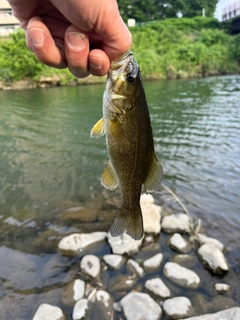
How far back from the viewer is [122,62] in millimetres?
2014

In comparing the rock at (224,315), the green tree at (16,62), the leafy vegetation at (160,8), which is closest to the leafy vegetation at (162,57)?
the green tree at (16,62)

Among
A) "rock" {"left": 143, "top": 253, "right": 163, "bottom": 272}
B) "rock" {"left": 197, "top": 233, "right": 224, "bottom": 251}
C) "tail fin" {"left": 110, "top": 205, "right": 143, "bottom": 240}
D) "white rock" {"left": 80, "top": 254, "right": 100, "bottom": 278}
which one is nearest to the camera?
"tail fin" {"left": 110, "top": 205, "right": 143, "bottom": 240}

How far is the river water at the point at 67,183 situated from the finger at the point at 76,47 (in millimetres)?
4101

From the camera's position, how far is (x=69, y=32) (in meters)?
1.99

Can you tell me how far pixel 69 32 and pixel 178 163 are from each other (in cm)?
891

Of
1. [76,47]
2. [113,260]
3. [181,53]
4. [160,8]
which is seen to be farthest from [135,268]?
[160,8]

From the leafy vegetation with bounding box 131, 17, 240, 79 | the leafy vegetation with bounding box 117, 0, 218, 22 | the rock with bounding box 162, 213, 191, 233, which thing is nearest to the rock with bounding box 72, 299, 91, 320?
the rock with bounding box 162, 213, 191, 233

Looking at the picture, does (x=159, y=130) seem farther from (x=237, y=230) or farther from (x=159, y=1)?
(x=159, y=1)

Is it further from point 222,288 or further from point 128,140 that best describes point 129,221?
point 222,288

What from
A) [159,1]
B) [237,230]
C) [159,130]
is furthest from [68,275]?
[159,1]

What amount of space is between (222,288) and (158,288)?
1106 mm

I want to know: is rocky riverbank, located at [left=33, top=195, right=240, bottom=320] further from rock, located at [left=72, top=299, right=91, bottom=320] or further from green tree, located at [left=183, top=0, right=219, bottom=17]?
green tree, located at [left=183, top=0, right=219, bottom=17]

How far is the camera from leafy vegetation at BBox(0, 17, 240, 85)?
129 feet

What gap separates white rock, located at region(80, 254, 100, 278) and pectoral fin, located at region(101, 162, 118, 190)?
3.20 meters
